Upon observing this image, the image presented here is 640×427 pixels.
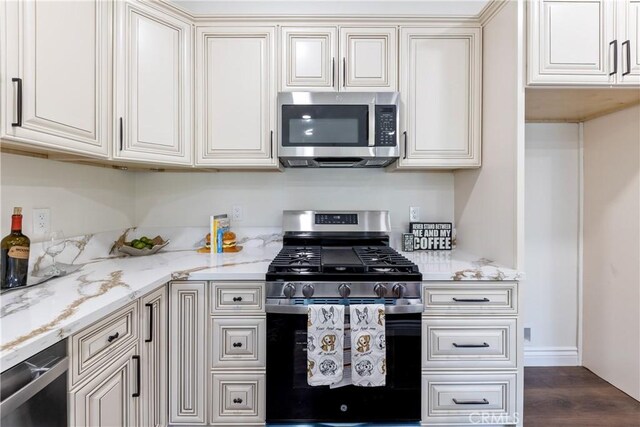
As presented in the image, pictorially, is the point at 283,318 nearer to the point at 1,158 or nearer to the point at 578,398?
the point at 1,158

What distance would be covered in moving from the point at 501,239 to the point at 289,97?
1416 millimetres

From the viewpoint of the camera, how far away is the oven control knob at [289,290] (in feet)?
5.22

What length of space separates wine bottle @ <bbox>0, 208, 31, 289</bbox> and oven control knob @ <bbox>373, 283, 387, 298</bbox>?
1.47 m

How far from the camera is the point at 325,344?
5.07 feet

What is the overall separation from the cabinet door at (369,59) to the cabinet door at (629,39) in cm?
108

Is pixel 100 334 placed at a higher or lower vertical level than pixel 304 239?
lower

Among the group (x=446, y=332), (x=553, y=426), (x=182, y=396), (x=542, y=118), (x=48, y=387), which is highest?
(x=542, y=118)

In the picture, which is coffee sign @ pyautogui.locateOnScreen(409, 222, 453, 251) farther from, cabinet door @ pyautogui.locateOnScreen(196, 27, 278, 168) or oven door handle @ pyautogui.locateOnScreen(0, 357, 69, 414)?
oven door handle @ pyautogui.locateOnScreen(0, 357, 69, 414)

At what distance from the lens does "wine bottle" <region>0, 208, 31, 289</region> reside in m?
1.27

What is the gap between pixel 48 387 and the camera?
3.05ft

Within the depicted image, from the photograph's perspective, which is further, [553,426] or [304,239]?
[304,239]

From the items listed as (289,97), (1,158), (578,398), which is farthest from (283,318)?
(578,398)

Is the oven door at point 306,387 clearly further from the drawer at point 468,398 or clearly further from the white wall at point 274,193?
the white wall at point 274,193

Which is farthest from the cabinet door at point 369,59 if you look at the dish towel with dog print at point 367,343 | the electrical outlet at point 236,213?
the dish towel with dog print at point 367,343
